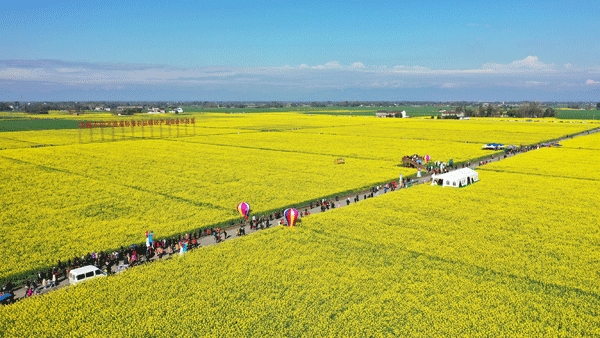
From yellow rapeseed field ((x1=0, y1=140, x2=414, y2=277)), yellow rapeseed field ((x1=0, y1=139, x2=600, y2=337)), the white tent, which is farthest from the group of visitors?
the white tent

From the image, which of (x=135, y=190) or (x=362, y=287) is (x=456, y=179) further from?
(x=135, y=190)

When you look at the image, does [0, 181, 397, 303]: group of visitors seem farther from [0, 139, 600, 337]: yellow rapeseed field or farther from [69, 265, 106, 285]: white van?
[0, 139, 600, 337]: yellow rapeseed field

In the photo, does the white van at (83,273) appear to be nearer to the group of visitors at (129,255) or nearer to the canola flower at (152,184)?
the group of visitors at (129,255)

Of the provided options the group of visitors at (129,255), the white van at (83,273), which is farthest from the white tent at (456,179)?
the white van at (83,273)

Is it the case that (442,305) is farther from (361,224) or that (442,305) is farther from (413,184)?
(413,184)

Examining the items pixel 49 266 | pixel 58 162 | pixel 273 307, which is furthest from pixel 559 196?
pixel 58 162

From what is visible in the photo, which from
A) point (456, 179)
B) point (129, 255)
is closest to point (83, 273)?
point (129, 255)

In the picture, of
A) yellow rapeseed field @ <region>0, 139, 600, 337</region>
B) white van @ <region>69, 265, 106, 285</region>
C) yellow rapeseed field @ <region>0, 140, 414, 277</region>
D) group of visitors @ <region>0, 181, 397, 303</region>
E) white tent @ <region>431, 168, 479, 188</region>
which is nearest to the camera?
yellow rapeseed field @ <region>0, 139, 600, 337</region>
